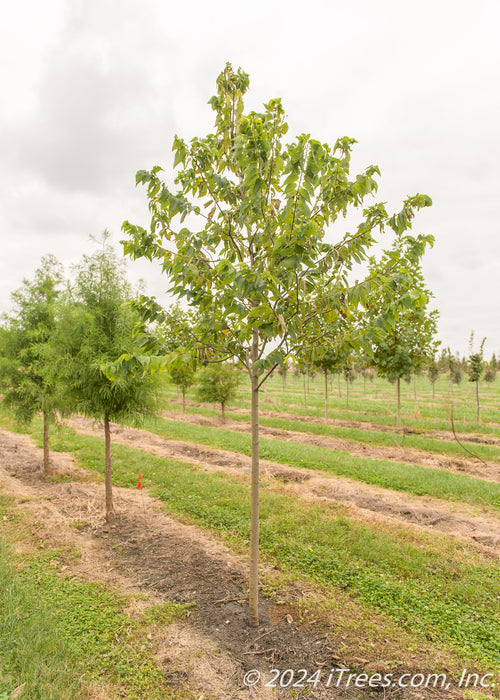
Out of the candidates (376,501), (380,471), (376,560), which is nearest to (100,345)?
(376,560)

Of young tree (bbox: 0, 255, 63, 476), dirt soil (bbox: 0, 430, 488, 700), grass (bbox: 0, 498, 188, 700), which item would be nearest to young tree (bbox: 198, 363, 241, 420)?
young tree (bbox: 0, 255, 63, 476)

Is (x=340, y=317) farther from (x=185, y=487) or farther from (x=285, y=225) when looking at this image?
(x=185, y=487)

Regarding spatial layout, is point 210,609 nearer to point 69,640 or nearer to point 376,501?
point 69,640

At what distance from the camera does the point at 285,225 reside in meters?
3.76

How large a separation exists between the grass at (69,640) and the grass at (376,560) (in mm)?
2317

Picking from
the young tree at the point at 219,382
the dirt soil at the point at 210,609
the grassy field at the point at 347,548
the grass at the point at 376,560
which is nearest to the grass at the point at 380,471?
the grassy field at the point at 347,548

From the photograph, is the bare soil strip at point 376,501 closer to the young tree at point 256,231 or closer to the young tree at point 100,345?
the young tree at point 100,345

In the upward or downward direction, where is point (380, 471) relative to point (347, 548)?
downward

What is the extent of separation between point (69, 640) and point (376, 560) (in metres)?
4.27

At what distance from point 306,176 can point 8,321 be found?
10.0 meters

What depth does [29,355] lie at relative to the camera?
400 inches

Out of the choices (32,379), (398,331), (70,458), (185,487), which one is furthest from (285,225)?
(398,331)

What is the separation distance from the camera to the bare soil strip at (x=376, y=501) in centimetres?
736

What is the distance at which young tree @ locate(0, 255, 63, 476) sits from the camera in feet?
32.8
